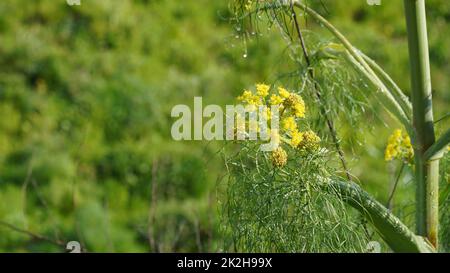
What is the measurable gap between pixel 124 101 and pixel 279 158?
332 centimetres

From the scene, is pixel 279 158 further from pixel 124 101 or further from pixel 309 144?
pixel 124 101

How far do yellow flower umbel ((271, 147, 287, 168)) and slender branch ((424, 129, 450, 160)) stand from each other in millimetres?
370

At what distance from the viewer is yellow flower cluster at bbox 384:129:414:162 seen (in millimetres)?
2328

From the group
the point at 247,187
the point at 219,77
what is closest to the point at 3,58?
the point at 219,77

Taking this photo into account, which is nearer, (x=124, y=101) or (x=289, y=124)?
(x=289, y=124)

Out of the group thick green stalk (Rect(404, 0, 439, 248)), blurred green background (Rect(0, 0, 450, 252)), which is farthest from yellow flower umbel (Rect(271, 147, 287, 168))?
blurred green background (Rect(0, 0, 450, 252))

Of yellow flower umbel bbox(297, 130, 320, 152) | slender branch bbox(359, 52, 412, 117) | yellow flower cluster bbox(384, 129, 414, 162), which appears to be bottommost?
yellow flower umbel bbox(297, 130, 320, 152)

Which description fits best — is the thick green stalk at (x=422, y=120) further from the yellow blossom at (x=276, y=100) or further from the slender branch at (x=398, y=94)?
the yellow blossom at (x=276, y=100)

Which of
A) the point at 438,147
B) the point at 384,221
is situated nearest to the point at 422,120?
the point at 438,147

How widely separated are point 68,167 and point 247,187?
2975 mm

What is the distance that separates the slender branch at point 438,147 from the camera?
1929 millimetres

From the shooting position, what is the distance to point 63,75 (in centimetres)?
532

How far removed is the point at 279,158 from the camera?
192 cm

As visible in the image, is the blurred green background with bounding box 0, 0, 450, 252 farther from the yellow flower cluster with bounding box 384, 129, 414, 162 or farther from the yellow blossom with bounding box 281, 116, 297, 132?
the yellow blossom with bounding box 281, 116, 297, 132
